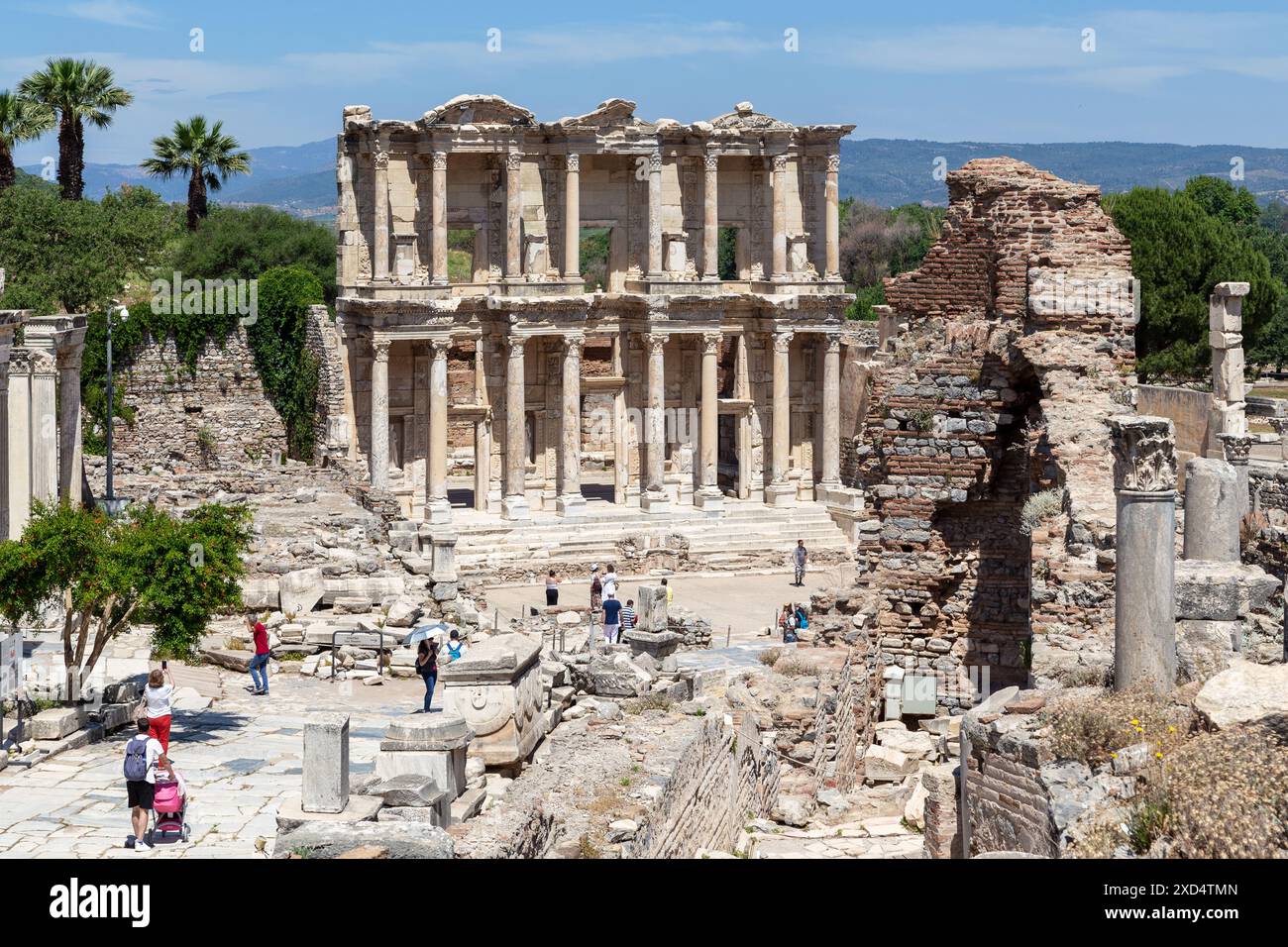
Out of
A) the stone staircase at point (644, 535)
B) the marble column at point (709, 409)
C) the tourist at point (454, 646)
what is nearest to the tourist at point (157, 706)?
the tourist at point (454, 646)

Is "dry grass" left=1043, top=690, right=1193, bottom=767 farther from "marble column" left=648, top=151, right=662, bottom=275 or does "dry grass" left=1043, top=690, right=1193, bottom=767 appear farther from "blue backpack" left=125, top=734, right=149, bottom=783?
"marble column" left=648, top=151, right=662, bottom=275

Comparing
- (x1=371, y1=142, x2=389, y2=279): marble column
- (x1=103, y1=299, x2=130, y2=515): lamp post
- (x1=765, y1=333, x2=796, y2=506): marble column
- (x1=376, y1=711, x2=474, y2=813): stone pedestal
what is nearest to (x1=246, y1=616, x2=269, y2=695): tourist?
(x1=103, y1=299, x2=130, y2=515): lamp post

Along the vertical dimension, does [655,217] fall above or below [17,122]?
below

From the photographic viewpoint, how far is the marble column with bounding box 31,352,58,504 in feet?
113

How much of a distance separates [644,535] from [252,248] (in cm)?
2504

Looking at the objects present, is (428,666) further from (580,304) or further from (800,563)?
(580,304)

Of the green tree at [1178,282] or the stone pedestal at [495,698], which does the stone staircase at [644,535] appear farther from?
the stone pedestal at [495,698]

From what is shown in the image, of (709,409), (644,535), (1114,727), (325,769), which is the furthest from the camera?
(709,409)

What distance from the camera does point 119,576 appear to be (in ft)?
69.6

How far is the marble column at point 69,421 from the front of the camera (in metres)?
36.9

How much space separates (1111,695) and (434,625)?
1644cm

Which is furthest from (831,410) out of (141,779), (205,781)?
(141,779)

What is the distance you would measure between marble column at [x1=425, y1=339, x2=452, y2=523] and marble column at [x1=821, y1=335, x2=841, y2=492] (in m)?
10.5

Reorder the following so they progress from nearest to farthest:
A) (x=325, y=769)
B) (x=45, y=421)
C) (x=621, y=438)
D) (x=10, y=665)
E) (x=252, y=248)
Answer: (x=325, y=769)
(x=10, y=665)
(x=45, y=421)
(x=621, y=438)
(x=252, y=248)
